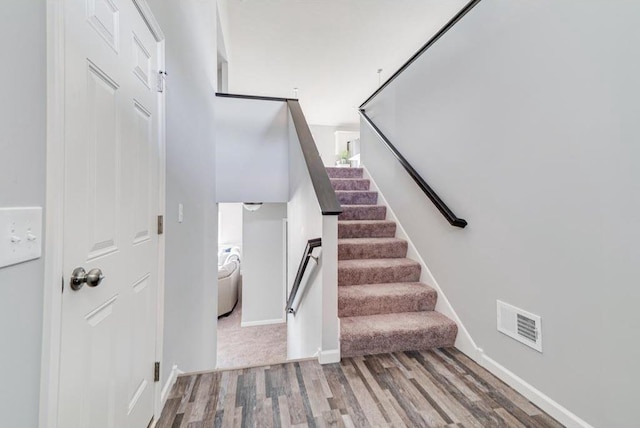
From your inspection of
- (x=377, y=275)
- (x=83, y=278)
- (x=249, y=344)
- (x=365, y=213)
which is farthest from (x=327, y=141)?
(x=83, y=278)

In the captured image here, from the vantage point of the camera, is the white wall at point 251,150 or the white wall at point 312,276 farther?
the white wall at point 251,150

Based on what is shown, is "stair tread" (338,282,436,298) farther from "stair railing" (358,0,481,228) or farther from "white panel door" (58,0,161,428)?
"white panel door" (58,0,161,428)

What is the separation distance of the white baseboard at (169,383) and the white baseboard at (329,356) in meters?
0.93

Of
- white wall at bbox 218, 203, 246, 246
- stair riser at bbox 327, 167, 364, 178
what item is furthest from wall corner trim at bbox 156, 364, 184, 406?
white wall at bbox 218, 203, 246, 246

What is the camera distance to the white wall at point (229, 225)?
7754 millimetres

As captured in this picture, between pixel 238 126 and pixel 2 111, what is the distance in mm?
3067

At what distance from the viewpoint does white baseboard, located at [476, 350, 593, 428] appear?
4.22 ft

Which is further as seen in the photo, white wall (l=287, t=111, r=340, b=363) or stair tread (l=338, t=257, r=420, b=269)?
stair tread (l=338, t=257, r=420, b=269)

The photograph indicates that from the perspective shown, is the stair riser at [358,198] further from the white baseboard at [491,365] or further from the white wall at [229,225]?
the white wall at [229,225]

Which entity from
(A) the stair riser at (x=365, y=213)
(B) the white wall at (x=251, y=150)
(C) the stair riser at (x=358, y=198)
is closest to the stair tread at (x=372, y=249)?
(A) the stair riser at (x=365, y=213)

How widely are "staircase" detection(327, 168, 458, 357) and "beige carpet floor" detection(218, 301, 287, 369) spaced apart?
199 centimetres

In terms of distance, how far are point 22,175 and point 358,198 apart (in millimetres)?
3090

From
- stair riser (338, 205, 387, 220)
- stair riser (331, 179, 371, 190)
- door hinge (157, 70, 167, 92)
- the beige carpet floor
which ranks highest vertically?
door hinge (157, 70, 167, 92)

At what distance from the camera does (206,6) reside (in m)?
2.73
